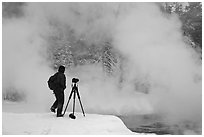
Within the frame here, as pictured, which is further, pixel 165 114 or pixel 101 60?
pixel 101 60

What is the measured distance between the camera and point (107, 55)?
11.0 metres

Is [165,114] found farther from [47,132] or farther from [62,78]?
[47,132]

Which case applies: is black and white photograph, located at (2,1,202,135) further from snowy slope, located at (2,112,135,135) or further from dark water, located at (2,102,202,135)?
snowy slope, located at (2,112,135,135)

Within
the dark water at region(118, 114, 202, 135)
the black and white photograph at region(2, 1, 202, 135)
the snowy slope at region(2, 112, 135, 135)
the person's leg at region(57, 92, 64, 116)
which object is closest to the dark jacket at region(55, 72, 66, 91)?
the person's leg at region(57, 92, 64, 116)

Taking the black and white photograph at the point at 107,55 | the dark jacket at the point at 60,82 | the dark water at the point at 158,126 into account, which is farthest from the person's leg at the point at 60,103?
the black and white photograph at the point at 107,55

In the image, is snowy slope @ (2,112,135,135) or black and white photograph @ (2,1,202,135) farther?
black and white photograph @ (2,1,202,135)

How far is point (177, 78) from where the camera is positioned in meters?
10.8

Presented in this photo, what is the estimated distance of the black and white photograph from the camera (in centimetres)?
903

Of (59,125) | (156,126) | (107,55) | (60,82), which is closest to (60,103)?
(60,82)

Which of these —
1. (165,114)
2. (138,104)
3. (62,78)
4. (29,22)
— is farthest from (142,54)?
(62,78)

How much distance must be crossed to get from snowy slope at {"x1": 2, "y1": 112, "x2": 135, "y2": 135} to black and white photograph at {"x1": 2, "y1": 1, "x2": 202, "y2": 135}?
326cm

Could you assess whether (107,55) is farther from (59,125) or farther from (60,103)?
(59,125)

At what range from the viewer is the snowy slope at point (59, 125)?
400cm

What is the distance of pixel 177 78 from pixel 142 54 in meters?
1.61
